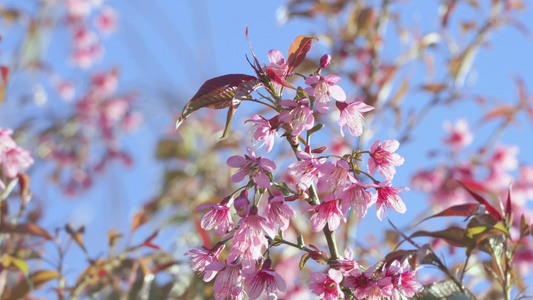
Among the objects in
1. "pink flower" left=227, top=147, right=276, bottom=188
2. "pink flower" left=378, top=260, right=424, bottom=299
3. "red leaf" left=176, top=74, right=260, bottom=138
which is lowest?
"pink flower" left=378, top=260, right=424, bottom=299

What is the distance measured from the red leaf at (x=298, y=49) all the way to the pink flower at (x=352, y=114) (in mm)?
94

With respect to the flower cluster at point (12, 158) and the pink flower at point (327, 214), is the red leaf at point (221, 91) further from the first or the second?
the flower cluster at point (12, 158)

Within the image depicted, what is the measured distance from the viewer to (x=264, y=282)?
30.4 inches

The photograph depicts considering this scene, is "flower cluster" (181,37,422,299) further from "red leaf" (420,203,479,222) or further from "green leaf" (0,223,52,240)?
"green leaf" (0,223,52,240)

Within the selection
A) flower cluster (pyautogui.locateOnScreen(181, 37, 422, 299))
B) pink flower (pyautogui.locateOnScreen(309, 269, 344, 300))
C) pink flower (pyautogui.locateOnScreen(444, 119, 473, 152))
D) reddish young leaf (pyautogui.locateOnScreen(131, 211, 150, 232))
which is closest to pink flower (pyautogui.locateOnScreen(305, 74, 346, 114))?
flower cluster (pyautogui.locateOnScreen(181, 37, 422, 299))

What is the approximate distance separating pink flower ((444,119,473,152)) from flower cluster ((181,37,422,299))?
1.92 m

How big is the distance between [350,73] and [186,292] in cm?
134

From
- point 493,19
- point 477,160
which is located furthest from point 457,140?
point 493,19

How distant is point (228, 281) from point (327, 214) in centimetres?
17

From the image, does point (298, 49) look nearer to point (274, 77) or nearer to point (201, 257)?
point (274, 77)

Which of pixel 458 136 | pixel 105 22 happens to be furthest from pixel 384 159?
pixel 105 22

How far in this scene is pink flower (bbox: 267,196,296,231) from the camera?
29.3 inches

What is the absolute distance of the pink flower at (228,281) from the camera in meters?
0.76

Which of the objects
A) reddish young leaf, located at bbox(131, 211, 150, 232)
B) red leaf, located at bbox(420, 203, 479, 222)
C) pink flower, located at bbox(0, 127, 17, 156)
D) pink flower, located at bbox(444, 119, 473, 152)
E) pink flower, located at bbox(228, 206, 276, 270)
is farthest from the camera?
pink flower, located at bbox(444, 119, 473, 152)
